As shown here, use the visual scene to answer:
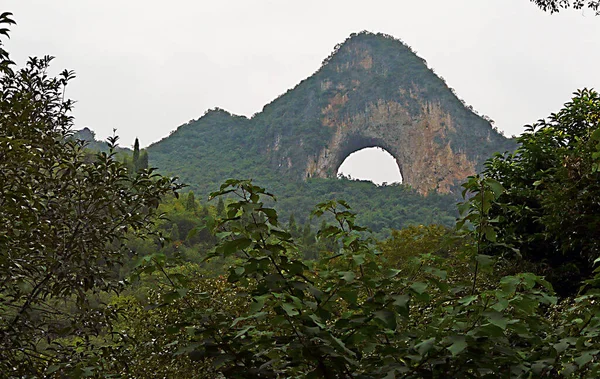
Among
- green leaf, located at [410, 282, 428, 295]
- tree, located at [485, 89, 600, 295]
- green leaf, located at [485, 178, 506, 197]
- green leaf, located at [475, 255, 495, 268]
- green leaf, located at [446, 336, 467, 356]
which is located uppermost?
tree, located at [485, 89, 600, 295]

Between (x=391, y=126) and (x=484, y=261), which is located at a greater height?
(x=391, y=126)

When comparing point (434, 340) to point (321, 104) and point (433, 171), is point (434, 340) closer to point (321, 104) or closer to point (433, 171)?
point (433, 171)

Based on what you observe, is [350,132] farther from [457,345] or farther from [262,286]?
[457,345]

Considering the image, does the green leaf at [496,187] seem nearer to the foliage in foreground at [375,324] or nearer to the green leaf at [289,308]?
the foliage in foreground at [375,324]

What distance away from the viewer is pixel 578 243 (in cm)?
911

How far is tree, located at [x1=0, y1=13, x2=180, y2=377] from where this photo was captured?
3697 millimetres

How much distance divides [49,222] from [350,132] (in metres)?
83.5

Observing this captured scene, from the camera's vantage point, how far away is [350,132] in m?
86.7

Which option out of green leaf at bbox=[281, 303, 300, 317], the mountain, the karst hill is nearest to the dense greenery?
green leaf at bbox=[281, 303, 300, 317]

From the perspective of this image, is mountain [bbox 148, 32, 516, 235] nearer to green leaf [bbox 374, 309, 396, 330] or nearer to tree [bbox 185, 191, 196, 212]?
tree [bbox 185, 191, 196, 212]

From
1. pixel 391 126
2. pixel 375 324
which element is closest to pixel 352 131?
pixel 391 126

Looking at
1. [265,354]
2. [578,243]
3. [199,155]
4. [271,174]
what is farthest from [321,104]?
[265,354]

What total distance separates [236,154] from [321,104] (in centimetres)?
1590

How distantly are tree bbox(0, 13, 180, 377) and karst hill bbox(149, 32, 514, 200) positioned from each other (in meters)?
72.1
